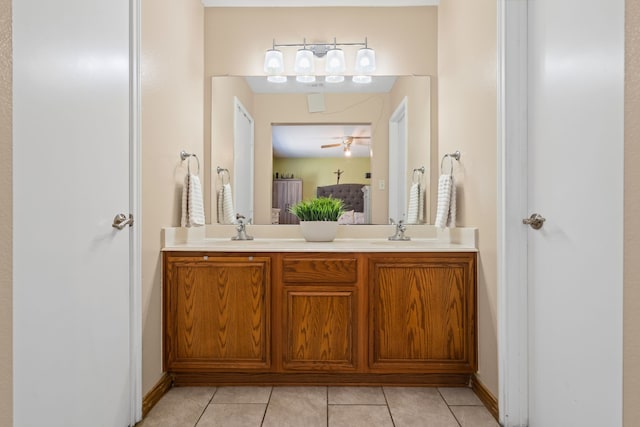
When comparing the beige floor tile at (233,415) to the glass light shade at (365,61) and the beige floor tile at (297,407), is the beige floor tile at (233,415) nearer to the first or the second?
the beige floor tile at (297,407)

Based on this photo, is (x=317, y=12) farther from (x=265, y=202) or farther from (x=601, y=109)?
(x=601, y=109)

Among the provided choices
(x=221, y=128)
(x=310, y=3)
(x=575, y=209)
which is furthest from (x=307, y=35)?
(x=575, y=209)

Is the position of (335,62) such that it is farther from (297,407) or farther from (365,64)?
(297,407)

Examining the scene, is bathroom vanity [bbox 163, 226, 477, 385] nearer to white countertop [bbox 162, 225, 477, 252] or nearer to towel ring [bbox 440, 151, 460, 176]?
white countertop [bbox 162, 225, 477, 252]

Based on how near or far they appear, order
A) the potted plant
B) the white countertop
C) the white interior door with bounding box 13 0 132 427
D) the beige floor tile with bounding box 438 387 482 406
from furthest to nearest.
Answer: the potted plant → the white countertop → the beige floor tile with bounding box 438 387 482 406 → the white interior door with bounding box 13 0 132 427

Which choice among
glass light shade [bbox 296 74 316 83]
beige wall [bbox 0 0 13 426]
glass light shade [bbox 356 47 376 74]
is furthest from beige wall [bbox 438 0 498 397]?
beige wall [bbox 0 0 13 426]

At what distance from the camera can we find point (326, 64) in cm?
287

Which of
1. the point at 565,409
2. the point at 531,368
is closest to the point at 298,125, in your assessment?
the point at 531,368

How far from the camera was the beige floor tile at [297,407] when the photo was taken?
6.29 ft

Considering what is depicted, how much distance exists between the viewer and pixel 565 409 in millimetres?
1540

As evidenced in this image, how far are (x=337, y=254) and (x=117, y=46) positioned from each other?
139 centimetres

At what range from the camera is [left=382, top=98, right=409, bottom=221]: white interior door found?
2836 millimetres

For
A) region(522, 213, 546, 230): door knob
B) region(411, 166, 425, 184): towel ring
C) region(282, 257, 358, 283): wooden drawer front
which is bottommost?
region(282, 257, 358, 283): wooden drawer front

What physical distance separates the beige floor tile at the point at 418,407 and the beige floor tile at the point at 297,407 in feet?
1.12
